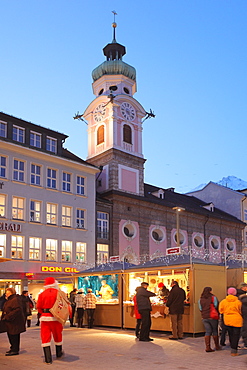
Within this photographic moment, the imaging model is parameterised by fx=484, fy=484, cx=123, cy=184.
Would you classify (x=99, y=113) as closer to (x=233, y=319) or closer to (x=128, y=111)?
(x=128, y=111)

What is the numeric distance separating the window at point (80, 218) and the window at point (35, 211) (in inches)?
142

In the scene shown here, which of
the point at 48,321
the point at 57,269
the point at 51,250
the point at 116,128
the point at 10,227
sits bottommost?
the point at 48,321

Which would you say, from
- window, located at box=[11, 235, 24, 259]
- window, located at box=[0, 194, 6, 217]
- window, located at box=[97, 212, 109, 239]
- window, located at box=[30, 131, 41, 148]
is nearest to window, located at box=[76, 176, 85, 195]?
window, located at box=[97, 212, 109, 239]

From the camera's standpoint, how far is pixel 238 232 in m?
55.2

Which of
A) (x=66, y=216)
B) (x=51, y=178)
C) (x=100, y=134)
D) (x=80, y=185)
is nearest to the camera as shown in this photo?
(x=51, y=178)

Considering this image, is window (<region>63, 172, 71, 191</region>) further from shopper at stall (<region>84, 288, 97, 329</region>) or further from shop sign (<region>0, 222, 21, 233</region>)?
shopper at stall (<region>84, 288, 97, 329</region>)

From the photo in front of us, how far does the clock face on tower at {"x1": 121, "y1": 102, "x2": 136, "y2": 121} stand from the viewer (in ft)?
147

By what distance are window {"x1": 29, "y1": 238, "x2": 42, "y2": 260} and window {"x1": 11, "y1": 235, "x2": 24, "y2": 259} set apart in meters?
0.74

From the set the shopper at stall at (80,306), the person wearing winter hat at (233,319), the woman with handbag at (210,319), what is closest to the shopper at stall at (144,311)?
the woman with handbag at (210,319)

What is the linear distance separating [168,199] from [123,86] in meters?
12.3

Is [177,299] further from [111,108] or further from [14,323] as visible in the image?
[111,108]

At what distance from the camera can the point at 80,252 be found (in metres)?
36.7

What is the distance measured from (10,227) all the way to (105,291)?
14.5 meters

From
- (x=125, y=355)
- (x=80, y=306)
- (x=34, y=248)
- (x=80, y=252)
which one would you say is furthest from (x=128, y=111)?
(x=125, y=355)
